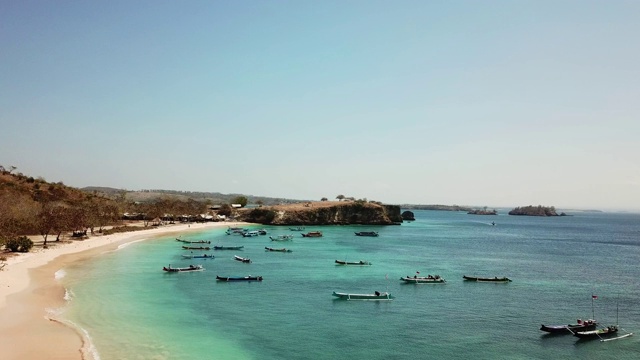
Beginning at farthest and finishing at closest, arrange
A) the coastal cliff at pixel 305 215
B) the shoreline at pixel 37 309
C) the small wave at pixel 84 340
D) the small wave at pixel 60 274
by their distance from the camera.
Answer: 1. the coastal cliff at pixel 305 215
2. the small wave at pixel 60 274
3. the shoreline at pixel 37 309
4. the small wave at pixel 84 340

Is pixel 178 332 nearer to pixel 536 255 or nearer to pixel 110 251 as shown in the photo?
pixel 110 251

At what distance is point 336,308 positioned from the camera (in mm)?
48250

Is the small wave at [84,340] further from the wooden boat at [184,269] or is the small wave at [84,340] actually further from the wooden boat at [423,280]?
the wooden boat at [423,280]

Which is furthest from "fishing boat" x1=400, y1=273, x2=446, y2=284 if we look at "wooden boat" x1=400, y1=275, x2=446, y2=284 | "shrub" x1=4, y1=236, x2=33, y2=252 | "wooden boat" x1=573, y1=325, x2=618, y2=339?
"shrub" x1=4, y1=236, x2=33, y2=252

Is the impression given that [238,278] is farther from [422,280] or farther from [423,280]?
[423,280]

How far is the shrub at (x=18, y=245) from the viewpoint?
73.2m

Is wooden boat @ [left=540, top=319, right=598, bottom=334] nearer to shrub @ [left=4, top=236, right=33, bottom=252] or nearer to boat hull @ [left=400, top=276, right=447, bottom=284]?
boat hull @ [left=400, top=276, right=447, bottom=284]

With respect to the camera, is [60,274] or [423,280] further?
[423,280]

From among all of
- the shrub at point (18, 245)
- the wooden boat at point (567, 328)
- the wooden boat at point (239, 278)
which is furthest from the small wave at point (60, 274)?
the wooden boat at point (567, 328)

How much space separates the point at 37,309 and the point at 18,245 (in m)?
39.0

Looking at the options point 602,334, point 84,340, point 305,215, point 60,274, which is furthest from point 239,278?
point 305,215

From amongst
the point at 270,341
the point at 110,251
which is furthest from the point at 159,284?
the point at 110,251

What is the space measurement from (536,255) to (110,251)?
91.0m

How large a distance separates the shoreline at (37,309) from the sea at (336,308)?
1298 millimetres
